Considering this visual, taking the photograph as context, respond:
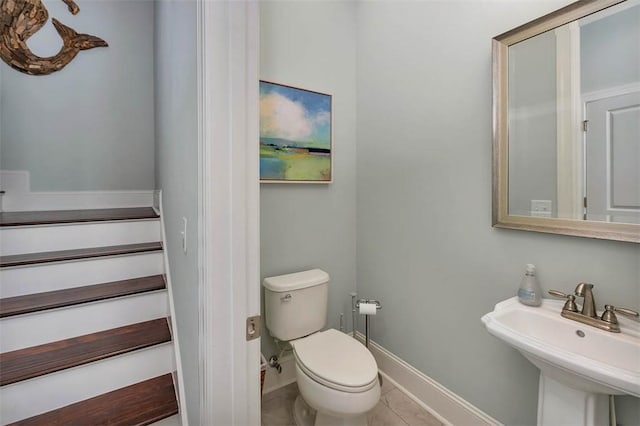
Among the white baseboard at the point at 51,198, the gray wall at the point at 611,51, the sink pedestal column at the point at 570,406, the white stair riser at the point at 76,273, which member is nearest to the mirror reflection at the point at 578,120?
the gray wall at the point at 611,51

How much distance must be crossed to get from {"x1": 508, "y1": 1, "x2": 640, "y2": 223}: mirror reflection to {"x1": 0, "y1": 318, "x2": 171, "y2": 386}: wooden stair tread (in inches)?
71.7

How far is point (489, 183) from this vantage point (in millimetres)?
1366

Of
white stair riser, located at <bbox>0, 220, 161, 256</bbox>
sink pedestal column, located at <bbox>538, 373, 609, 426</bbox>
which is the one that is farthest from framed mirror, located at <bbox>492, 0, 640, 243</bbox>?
white stair riser, located at <bbox>0, 220, 161, 256</bbox>

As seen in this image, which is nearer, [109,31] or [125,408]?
[125,408]

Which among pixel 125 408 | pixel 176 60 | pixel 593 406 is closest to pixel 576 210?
pixel 593 406

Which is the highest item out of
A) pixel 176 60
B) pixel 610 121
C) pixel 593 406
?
pixel 176 60

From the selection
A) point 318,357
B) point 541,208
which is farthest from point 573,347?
point 318,357

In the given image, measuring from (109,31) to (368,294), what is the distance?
2986 mm

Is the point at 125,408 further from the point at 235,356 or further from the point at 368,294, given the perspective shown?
the point at 368,294

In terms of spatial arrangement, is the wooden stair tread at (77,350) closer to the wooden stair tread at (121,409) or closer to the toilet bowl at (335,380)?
the wooden stair tread at (121,409)

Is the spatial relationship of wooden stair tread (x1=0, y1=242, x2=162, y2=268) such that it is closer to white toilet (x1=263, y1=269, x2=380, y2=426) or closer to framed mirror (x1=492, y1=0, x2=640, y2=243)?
white toilet (x1=263, y1=269, x2=380, y2=426)

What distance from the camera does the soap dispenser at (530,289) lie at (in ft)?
3.78

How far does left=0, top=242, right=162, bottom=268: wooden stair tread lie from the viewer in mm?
1439

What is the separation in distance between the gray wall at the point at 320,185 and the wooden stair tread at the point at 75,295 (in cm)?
67
